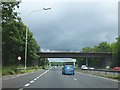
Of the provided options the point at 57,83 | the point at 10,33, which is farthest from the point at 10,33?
the point at 57,83

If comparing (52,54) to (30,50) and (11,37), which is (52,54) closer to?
(30,50)

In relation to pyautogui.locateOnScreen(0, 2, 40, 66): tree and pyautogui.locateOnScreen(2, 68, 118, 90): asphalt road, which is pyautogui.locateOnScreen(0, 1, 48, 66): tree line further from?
pyautogui.locateOnScreen(2, 68, 118, 90): asphalt road

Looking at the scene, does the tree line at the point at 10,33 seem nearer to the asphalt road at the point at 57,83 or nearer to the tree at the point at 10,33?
the tree at the point at 10,33

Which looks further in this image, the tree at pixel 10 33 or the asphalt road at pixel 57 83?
the tree at pixel 10 33

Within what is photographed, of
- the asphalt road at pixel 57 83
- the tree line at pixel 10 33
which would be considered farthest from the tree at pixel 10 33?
the asphalt road at pixel 57 83

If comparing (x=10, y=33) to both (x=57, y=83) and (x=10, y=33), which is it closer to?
(x=10, y=33)

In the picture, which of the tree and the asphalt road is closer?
the asphalt road

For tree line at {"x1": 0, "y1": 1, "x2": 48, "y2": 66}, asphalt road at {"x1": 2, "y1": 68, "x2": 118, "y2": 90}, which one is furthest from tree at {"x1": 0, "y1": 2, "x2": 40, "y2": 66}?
asphalt road at {"x1": 2, "y1": 68, "x2": 118, "y2": 90}

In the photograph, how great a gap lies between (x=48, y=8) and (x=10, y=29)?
16922 mm

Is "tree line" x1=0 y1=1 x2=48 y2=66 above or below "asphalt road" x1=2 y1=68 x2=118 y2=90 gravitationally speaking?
above

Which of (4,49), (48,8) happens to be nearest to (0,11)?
(48,8)

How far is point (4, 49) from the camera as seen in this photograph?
74000mm

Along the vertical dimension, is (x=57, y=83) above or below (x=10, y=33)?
below

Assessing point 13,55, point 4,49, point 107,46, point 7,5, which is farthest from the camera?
point 107,46
